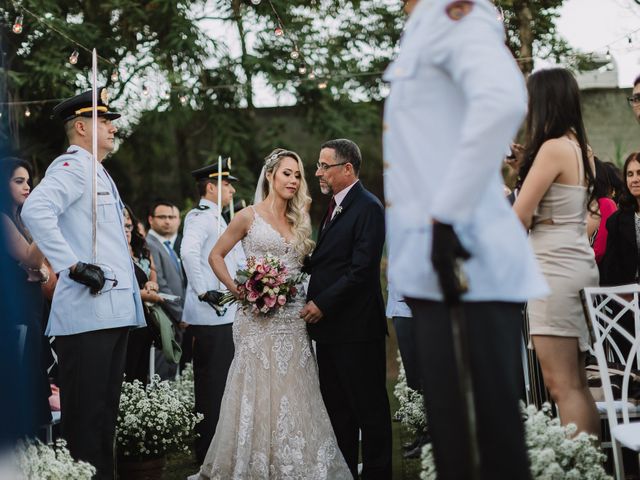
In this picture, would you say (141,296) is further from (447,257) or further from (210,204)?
(447,257)

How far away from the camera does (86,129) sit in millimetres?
4656

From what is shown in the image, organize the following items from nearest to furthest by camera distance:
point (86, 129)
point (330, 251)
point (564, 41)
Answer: point (86, 129), point (330, 251), point (564, 41)

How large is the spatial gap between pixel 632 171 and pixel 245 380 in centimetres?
269

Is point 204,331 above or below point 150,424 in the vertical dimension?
above

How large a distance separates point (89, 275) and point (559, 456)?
2.27 meters

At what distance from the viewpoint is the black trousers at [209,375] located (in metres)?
6.34

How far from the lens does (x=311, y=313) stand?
5.15 meters

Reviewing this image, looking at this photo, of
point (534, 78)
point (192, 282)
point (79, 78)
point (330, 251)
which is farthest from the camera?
point (79, 78)

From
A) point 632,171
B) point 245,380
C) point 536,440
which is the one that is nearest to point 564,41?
point 632,171

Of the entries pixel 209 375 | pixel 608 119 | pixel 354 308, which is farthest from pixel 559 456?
pixel 608 119

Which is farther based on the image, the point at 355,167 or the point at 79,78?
the point at 79,78

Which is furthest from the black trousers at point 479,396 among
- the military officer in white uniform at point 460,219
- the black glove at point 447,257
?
the black glove at point 447,257

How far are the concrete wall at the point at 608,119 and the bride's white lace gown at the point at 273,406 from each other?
26.1ft

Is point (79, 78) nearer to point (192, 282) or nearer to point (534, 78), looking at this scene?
point (192, 282)
